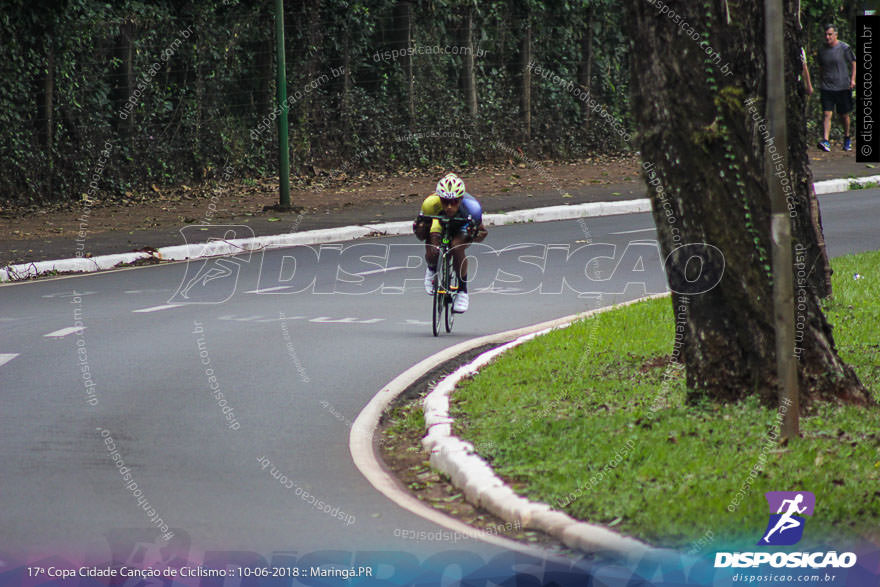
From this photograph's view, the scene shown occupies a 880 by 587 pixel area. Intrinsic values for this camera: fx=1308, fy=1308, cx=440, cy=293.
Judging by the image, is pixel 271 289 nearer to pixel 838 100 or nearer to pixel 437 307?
pixel 437 307

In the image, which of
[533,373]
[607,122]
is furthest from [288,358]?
[607,122]

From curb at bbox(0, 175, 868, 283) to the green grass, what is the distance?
313 inches

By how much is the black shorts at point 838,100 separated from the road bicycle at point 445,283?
1552 centimetres

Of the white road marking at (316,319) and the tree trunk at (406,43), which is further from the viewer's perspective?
the tree trunk at (406,43)

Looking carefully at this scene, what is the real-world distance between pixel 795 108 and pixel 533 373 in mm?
2658

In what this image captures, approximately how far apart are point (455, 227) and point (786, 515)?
6.80 meters

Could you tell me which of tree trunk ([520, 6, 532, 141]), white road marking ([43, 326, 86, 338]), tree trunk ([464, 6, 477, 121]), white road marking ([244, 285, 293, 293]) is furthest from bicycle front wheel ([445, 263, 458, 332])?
tree trunk ([520, 6, 532, 141])

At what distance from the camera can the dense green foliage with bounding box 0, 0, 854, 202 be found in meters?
22.7

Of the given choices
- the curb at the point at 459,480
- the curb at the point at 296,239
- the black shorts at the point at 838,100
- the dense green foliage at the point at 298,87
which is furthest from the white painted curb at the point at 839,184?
the curb at the point at 459,480

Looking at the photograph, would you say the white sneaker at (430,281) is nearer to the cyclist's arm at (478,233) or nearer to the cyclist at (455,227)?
the cyclist at (455,227)

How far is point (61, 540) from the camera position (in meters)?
6.18

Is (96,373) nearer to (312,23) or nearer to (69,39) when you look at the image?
(69,39)

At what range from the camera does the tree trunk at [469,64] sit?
1144 inches

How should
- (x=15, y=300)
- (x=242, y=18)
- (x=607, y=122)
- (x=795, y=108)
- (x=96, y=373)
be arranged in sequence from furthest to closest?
1. (x=607, y=122)
2. (x=242, y=18)
3. (x=15, y=300)
4. (x=96, y=373)
5. (x=795, y=108)
